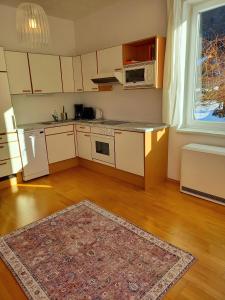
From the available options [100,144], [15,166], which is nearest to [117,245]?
[100,144]

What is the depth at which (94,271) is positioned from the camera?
174 cm

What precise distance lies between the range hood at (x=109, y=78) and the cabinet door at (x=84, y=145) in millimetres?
986

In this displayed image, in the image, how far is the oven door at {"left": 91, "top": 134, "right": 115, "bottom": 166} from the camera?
3533 mm

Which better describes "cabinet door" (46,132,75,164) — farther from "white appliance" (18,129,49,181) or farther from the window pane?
the window pane

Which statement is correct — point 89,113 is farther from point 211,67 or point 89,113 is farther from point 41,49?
point 211,67

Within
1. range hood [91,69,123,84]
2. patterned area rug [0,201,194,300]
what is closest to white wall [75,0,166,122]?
range hood [91,69,123,84]

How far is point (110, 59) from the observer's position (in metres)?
3.51

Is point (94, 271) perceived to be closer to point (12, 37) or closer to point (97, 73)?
point (97, 73)

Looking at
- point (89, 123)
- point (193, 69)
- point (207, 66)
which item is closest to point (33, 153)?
point (89, 123)

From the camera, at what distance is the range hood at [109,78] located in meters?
3.38

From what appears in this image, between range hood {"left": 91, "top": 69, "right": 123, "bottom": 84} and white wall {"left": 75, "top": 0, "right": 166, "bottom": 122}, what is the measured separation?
248 millimetres

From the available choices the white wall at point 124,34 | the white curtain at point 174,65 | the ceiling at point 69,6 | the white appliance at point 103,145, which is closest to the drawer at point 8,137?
the white appliance at point 103,145

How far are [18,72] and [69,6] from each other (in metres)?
1.42

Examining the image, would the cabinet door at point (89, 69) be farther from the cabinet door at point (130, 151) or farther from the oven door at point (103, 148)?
the cabinet door at point (130, 151)
